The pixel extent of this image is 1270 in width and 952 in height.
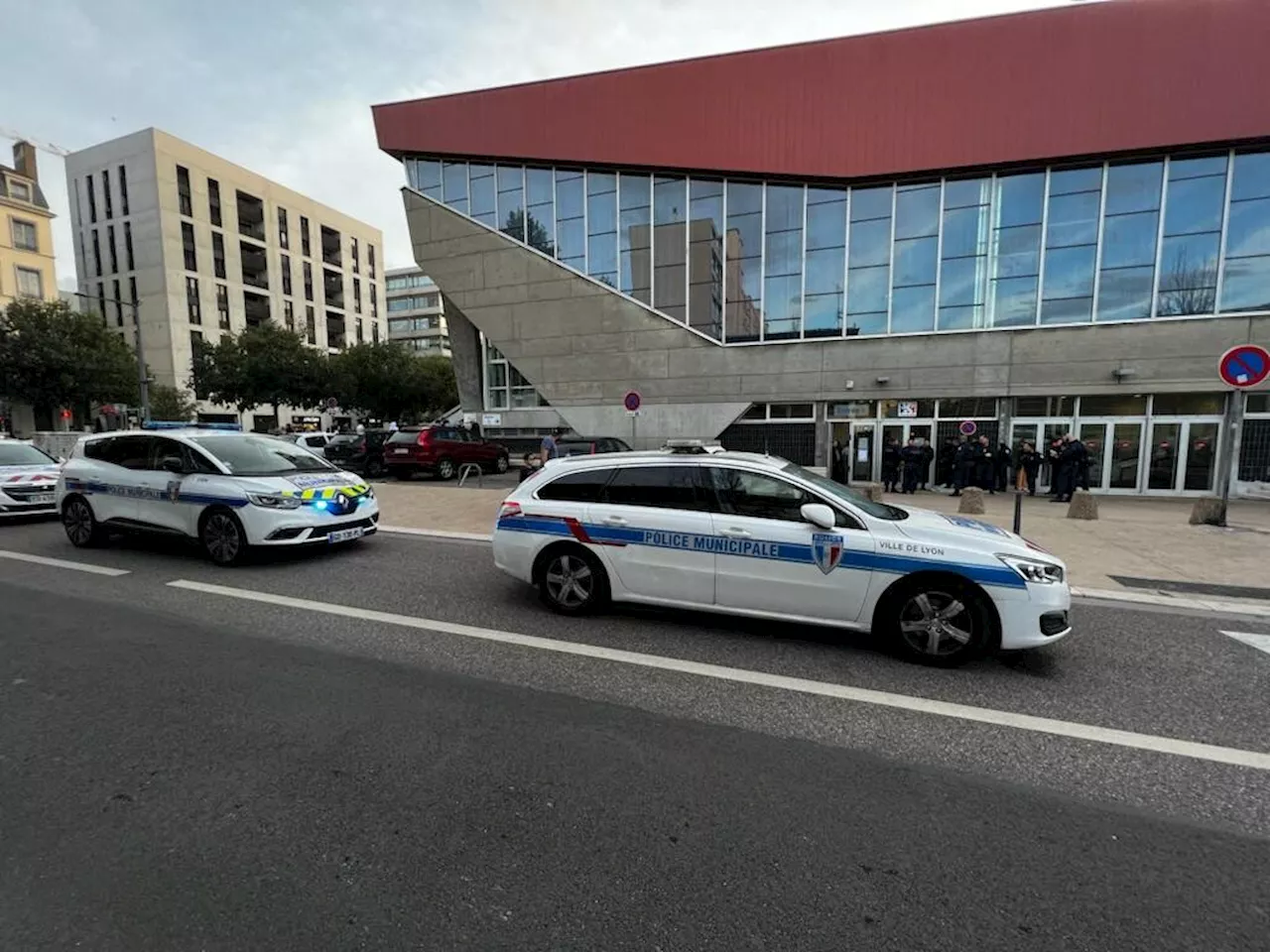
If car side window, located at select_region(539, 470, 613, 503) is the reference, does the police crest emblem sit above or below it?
below

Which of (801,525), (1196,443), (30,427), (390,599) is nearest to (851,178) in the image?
(1196,443)

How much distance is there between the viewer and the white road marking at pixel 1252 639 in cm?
474

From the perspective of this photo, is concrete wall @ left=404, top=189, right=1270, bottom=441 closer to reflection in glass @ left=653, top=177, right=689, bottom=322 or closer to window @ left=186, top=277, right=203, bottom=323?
reflection in glass @ left=653, top=177, right=689, bottom=322

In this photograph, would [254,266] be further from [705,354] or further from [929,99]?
[929,99]

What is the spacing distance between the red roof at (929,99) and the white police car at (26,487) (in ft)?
58.1

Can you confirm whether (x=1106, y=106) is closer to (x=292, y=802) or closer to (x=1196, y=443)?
(x=1196, y=443)

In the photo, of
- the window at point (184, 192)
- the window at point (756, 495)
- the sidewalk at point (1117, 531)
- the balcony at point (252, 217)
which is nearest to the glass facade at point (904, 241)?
the sidewalk at point (1117, 531)

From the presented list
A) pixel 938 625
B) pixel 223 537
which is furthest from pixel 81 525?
pixel 938 625

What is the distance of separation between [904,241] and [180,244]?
5717 cm

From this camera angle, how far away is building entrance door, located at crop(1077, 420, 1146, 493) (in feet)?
51.9

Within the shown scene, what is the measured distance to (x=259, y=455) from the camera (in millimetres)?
7656

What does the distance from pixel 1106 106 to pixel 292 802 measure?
2246 centimetres

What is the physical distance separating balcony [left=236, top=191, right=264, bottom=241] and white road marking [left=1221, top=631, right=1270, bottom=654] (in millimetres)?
69589

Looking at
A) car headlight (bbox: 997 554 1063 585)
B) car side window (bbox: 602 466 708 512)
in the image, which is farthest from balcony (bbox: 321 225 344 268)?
car headlight (bbox: 997 554 1063 585)
